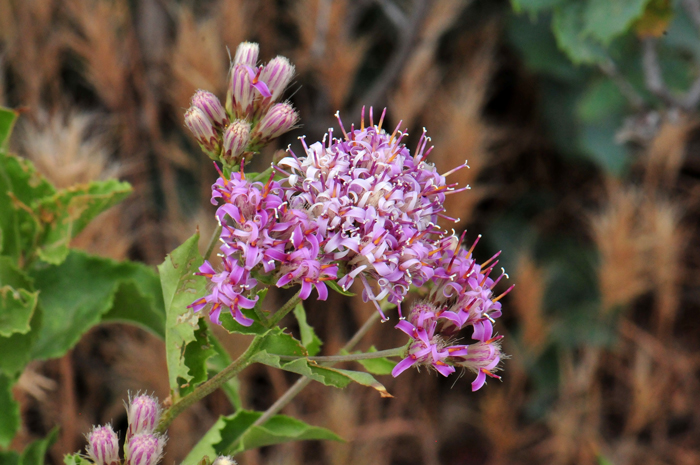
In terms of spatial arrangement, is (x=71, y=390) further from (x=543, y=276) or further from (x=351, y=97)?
(x=543, y=276)

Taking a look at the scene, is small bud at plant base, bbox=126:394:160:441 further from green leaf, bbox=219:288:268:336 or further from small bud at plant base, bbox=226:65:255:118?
small bud at plant base, bbox=226:65:255:118

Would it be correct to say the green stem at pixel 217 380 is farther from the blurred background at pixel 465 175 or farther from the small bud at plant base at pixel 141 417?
the blurred background at pixel 465 175

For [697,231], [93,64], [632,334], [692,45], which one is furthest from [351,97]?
[697,231]

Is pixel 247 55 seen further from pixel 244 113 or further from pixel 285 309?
pixel 285 309

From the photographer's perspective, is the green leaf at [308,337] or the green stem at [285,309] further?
the green leaf at [308,337]

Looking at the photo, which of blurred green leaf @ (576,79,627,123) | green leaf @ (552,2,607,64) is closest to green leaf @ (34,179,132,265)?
green leaf @ (552,2,607,64)

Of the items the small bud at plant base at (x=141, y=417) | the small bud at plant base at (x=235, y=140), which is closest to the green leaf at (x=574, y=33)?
the small bud at plant base at (x=235, y=140)
